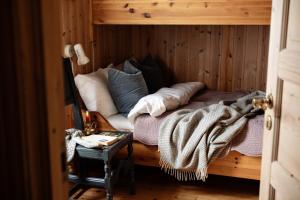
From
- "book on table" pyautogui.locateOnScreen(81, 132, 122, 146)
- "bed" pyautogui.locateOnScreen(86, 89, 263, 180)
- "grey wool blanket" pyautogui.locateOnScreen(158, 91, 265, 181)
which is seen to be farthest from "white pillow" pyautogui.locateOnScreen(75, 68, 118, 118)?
"grey wool blanket" pyautogui.locateOnScreen(158, 91, 265, 181)

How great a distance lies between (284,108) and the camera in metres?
1.34

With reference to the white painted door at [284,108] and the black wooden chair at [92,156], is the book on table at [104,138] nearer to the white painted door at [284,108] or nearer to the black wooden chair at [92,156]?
the black wooden chair at [92,156]

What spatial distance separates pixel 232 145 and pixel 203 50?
1.61 meters

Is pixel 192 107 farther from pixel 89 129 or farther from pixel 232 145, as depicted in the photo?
pixel 89 129

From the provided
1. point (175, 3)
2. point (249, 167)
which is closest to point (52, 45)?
point (249, 167)

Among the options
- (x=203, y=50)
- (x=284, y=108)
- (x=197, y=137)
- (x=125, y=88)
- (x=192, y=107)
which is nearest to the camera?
(x=284, y=108)

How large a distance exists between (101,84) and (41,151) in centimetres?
231

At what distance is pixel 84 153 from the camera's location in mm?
2504

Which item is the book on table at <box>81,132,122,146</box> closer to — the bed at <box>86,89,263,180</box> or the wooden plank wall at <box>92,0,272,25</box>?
the bed at <box>86,89,263,180</box>

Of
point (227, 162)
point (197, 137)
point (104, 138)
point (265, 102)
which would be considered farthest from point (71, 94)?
point (265, 102)

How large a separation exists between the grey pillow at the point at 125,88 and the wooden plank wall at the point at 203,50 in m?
0.64

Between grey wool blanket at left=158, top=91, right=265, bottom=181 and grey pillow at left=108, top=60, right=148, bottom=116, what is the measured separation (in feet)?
1.27

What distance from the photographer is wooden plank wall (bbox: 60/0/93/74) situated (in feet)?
9.68

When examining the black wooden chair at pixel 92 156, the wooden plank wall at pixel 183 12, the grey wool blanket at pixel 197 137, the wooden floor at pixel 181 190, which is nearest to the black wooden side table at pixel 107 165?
the black wooden chair at pixel 92 156
